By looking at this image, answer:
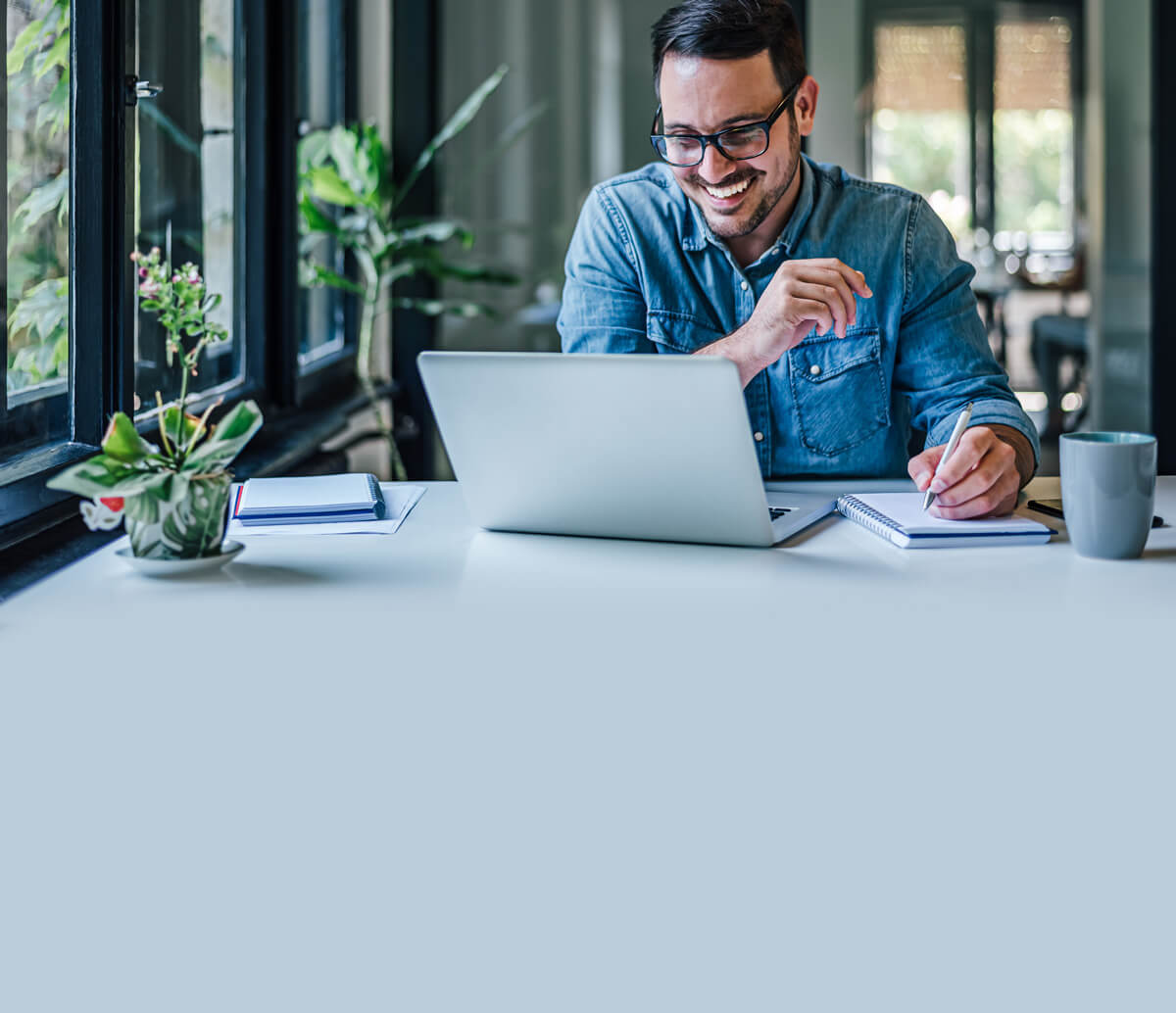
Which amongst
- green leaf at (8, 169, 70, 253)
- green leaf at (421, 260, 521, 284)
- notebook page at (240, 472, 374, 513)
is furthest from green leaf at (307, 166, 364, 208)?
notebook page at (240, 472, 374, 513)

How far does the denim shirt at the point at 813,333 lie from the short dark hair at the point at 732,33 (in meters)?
0.19

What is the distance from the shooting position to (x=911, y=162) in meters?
4.14

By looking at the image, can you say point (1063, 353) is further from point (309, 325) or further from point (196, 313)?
point (196, 313)

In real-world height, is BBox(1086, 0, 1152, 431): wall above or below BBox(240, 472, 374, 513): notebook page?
above

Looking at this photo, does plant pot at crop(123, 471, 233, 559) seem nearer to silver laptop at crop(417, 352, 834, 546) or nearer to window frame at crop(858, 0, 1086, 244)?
silver laptop at crop(417, 352, 834, 546)

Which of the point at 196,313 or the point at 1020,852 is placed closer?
the point at 1020,852

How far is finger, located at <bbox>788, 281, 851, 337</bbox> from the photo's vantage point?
1520 millimetres

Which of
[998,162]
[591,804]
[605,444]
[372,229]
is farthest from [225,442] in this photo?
[998,162]

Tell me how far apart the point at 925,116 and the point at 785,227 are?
2279mm

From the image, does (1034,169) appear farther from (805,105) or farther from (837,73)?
(805,105)

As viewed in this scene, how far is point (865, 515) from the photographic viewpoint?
1.46 meters

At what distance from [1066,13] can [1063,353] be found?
104 cm

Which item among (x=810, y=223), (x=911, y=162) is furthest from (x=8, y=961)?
(x=911, y=162)

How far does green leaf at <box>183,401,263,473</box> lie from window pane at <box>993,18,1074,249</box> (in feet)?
11.0
